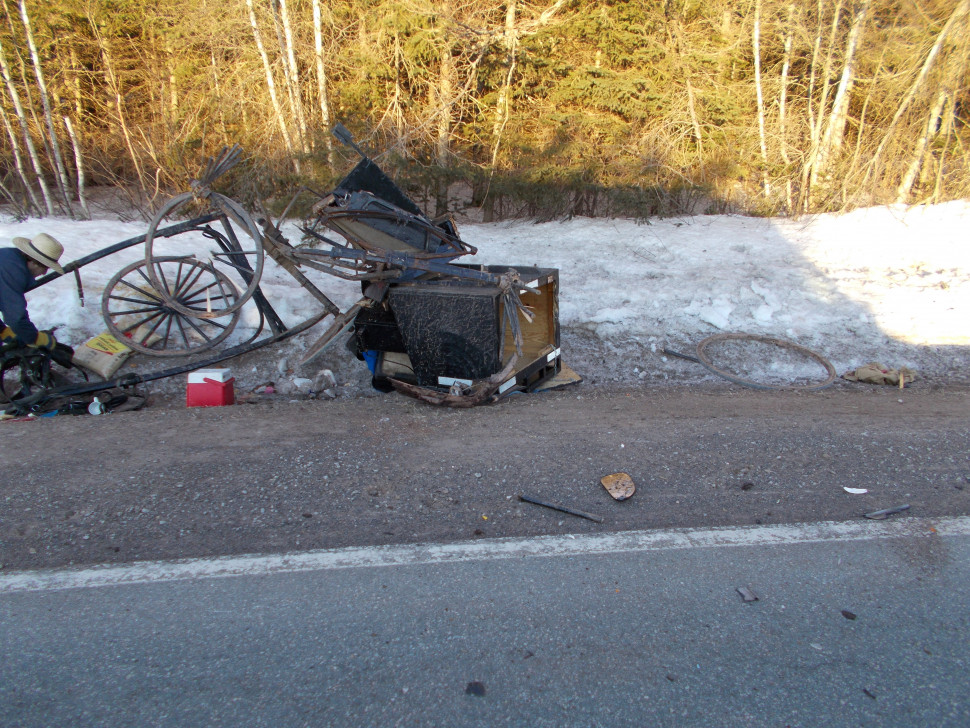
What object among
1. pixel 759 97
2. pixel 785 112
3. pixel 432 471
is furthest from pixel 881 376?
pixel 785 112

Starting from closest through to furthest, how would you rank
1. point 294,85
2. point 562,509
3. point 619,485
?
point 562,509, point 619,485, point 294,85

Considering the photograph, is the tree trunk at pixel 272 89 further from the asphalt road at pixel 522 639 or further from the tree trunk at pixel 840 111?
the tree trunk at pixel 840 111

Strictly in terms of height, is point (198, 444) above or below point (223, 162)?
below

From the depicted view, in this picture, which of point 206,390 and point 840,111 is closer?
point 206,390

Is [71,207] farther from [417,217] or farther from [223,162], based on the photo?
[417,217]

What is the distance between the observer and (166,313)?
628 cm

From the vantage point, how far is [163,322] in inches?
251

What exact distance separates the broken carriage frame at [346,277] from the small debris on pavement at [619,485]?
1.41m

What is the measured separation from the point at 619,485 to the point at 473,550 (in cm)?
114

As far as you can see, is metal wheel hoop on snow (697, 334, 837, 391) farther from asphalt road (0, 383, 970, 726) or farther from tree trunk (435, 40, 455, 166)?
tree trunk (435, 40, 455, 166)

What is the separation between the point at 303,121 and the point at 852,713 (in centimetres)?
1114

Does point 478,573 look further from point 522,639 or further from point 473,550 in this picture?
point 522,639

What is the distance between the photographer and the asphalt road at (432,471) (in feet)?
11.3

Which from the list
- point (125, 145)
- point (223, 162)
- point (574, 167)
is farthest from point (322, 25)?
point (223, 162)
